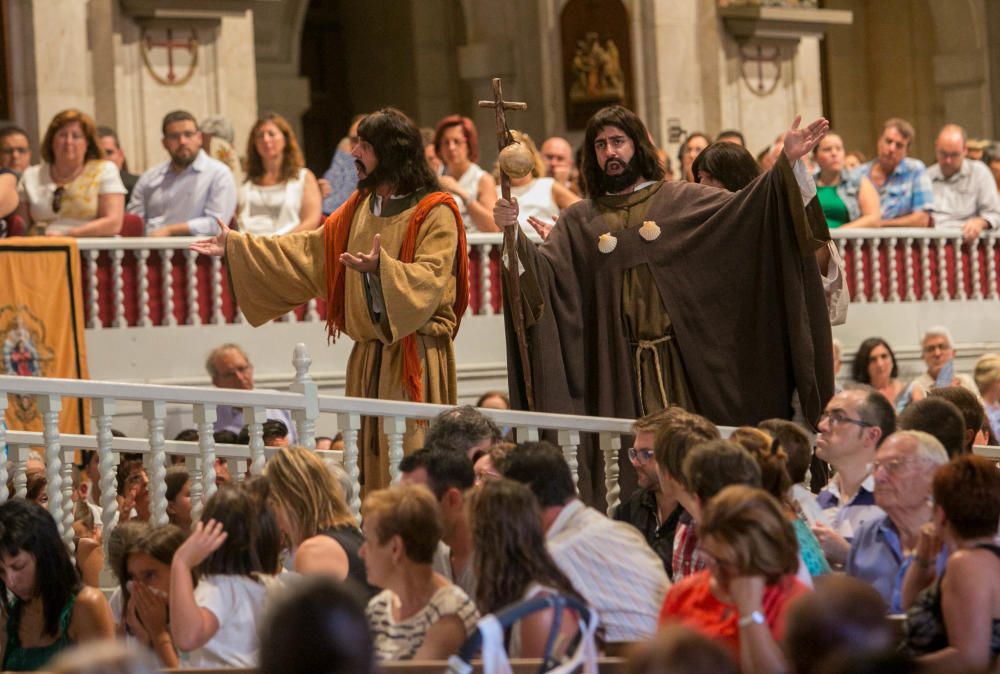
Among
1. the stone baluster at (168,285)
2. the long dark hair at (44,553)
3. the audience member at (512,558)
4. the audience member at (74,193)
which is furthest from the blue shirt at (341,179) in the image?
the audience member at (512,558)

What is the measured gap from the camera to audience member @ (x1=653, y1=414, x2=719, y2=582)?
6172mm

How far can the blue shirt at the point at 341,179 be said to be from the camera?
12844mm

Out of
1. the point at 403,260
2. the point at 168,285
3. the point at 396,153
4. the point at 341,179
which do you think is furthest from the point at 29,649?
the point at 341,179

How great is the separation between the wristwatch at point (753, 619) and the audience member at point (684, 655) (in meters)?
1.18

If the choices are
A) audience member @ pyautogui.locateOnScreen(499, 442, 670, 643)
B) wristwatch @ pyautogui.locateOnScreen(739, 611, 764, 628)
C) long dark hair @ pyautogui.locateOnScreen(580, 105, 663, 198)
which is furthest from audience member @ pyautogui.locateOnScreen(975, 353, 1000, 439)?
wristwatch @ pyautogui.locateOnScreen(739, 611, 764, 628)

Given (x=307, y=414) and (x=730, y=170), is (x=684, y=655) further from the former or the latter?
(x=730, y=170)

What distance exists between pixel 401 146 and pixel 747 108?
9.78 m

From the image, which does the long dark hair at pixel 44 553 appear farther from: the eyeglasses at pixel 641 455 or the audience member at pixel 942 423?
the audience member at pixel 942 423

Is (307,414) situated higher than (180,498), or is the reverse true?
(307,414)

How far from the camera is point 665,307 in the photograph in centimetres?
843

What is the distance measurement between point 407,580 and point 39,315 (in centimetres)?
615

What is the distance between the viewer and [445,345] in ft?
27.5

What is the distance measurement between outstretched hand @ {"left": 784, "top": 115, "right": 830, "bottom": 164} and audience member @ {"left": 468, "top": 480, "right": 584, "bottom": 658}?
9.71 feet

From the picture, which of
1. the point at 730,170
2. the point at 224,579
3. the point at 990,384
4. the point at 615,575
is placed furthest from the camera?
the point at 990,384
